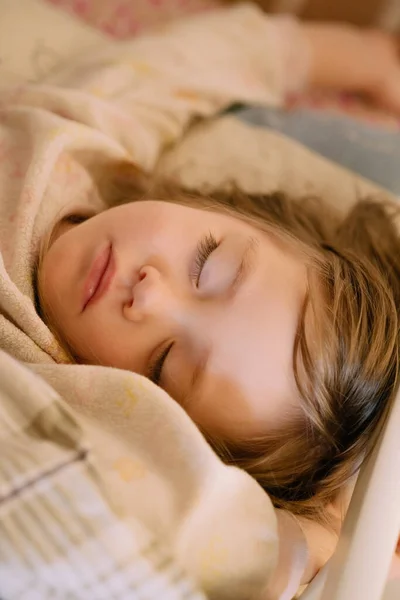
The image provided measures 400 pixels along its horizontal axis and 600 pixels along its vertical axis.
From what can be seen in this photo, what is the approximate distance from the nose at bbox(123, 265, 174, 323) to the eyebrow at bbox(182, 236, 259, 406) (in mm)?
66

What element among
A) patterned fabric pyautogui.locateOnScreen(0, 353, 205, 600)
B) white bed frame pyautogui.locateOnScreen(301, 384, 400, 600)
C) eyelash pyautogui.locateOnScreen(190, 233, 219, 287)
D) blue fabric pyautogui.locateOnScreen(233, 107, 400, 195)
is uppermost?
blue fabric pyautogui.locateOnScreen(233, 107, 400, 195)

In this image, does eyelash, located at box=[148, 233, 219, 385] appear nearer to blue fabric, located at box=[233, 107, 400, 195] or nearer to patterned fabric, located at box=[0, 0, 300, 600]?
patterned fabric, located at box=[0, 0, 300, 600]

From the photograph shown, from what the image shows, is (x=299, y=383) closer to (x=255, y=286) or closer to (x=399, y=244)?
(x=255, y=286)

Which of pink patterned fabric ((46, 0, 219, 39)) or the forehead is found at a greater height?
pink patterned fabric ((46, 0, 219, 39))

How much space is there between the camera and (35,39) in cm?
105

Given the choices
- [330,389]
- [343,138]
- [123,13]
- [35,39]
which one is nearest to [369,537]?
[330,389]

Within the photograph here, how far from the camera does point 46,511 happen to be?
1.58 ft

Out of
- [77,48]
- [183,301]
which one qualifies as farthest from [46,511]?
[77,48]

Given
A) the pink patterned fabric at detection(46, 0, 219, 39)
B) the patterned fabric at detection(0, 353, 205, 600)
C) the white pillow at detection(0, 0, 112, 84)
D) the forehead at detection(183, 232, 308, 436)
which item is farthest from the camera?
the pink patterned fabric at detection(46, 0, 219, 39)

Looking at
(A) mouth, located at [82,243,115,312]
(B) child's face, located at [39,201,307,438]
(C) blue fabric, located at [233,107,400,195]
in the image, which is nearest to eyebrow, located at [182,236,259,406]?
(B) child's face, located at [39,201,307,438]

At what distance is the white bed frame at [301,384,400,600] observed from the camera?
1.61ft

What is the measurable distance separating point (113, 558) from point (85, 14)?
1.16 m

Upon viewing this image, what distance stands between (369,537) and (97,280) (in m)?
0.39

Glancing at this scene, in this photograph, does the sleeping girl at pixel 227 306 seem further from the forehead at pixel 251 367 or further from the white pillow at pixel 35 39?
the white pillow at pixel 35 39
